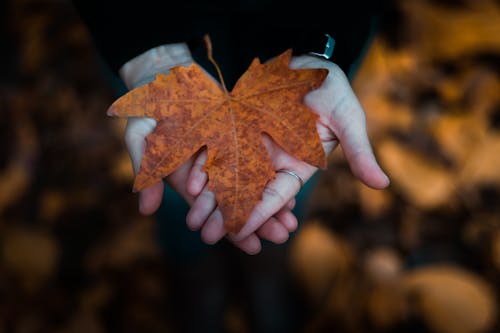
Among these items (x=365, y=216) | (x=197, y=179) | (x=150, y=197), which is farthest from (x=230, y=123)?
(x=365, y=216)

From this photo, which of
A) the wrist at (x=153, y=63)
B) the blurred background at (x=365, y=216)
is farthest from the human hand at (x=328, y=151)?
the blurred background at (x=365, y=216)

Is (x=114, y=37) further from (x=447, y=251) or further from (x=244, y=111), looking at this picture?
(x=447, y=251)

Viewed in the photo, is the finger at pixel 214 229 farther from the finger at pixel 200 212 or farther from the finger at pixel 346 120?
the finger at pixel 346 120

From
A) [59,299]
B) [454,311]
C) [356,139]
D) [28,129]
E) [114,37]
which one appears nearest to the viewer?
[356,139]

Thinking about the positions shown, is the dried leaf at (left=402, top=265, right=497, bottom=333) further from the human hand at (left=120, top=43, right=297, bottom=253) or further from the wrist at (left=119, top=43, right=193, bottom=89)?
the wrist at (left=119, top=43, right=193, bottom=89)

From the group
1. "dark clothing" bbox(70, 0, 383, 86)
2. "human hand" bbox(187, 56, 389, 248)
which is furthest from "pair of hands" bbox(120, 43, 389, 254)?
"dark clothing" bbox(70, 0, 383, 86)

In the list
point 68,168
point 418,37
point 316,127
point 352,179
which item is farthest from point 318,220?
point 68,168
